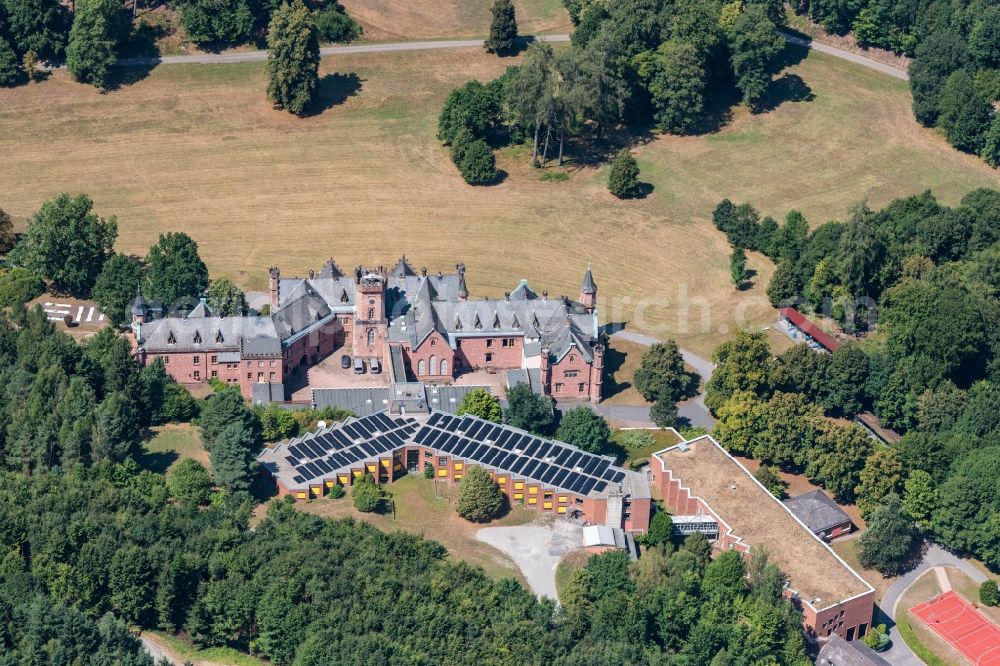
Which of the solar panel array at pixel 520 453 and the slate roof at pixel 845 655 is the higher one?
the solar panel array at pixel 520 453

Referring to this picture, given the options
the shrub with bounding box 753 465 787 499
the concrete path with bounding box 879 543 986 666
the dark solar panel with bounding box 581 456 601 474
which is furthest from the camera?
the shrub with bounding box 753 465 787 499

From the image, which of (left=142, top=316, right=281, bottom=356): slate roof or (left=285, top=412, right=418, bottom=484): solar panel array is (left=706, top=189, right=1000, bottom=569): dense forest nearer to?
(left=285, top=412, right=418, bottom=484): solar panel array

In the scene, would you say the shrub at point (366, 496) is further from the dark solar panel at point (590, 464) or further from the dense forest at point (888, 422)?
the dense forest at point (888, 422)

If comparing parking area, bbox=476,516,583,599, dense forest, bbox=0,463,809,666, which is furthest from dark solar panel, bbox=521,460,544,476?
dense forest, bbox=0,463,809,666

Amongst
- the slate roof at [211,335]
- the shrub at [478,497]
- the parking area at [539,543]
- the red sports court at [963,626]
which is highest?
the slate roof at [211,335]

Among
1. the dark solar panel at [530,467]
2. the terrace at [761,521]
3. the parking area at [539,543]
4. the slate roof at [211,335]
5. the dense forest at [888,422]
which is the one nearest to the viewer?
the terrace at [761,521]

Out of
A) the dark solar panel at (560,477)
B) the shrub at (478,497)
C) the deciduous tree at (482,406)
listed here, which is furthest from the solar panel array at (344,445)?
the dark solar panel at (560,477)

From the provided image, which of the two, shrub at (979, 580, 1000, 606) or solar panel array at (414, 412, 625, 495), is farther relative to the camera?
solar panel array at (414, 412, 625, 495)

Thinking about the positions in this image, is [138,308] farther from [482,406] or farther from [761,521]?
[761,521]
